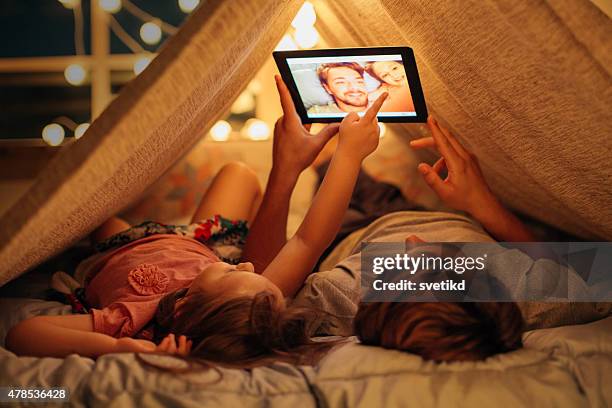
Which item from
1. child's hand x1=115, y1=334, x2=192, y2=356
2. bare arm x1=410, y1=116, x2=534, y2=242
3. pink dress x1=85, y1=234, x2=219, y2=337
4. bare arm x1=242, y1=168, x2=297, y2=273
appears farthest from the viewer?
bare arm x1=242, y1=168, x2=297, y2=273

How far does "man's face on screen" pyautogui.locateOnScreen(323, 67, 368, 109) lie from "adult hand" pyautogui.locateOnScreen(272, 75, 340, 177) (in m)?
0.07

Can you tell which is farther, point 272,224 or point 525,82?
point 272,224

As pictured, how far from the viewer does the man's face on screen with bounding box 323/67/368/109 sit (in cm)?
116

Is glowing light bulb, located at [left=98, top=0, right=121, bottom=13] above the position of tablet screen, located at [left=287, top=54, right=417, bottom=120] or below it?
above

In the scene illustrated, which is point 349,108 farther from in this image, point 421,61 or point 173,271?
point 173,271

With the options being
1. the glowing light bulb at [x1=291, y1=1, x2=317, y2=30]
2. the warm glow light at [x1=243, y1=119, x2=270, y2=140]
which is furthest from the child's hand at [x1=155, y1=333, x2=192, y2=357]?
the warm glow light at [x1=243, y1=119, x2=270, y2=140]

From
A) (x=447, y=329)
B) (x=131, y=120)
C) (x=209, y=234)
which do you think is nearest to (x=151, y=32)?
(x=209, y=234)

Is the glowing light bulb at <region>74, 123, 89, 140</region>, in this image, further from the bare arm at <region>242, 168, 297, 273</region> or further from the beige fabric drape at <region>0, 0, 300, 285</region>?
the beige fabric drape at <region>0, 0, 300, 285</region>

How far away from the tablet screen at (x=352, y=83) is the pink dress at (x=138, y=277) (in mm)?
349

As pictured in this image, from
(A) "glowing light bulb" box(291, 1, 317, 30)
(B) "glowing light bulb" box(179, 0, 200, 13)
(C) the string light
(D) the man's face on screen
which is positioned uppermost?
(B) "glowing light bulb" box(179, 0, 200, 13)

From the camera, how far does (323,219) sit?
3.68 feet

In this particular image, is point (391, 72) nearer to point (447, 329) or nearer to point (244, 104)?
point (447, 329)

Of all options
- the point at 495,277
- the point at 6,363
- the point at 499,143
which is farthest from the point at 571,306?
the point at 6,363

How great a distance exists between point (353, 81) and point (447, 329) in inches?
18.8
